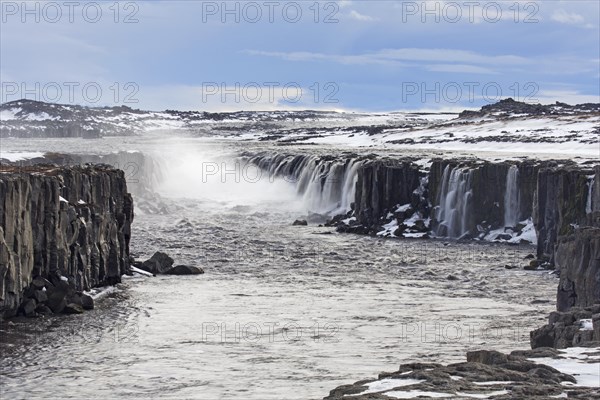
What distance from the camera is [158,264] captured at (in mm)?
47750

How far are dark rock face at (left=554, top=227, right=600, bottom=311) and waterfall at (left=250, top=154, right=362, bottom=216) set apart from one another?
40.0m

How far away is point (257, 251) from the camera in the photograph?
182ft

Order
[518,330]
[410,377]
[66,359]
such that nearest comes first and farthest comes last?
[410,377] → [66,359] → [518,330]

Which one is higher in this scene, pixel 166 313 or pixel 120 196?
pixel 120 196

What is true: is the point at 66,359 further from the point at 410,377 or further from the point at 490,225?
the point at 490,225

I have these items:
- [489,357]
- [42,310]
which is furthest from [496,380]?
[42,310]

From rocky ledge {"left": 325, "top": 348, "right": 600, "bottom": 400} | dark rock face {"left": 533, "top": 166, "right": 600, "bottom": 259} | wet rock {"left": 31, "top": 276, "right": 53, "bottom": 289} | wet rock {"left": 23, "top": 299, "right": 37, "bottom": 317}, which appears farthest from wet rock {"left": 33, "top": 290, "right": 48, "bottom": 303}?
dark rock face {"left": 533, "top": 166, "right": 600, "bottom": 259}

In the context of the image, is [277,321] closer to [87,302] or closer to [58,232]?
[87,302]

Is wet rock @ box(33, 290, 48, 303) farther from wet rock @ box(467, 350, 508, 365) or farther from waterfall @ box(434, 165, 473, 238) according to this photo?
waterfall @ box(434, 165, 473, 238)

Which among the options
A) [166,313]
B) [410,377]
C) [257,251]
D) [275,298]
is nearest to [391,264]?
[257,251]

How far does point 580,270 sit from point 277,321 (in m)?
9.42

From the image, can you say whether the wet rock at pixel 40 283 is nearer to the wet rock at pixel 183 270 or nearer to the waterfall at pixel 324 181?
the wet rock at pixel 183 270

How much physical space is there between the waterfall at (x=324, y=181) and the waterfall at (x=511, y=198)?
13535 millimetres

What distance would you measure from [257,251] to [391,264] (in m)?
7.80
